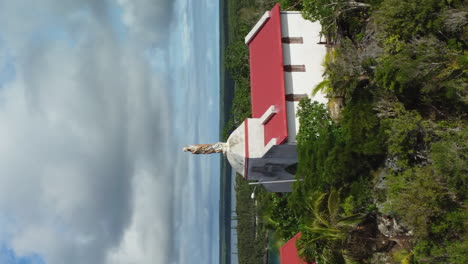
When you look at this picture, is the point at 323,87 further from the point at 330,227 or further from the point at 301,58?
the point at 330,227

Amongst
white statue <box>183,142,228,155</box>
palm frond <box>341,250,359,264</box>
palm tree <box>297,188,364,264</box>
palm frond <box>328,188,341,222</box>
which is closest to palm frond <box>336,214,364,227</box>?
palm tree <box>297,188,364,264</box>

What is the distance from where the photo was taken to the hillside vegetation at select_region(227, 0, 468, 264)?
17891mm

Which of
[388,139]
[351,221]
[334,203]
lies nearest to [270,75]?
[388,139]

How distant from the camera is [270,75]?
25875mm

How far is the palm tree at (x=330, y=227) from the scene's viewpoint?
68.6 ft

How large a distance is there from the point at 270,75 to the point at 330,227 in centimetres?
930

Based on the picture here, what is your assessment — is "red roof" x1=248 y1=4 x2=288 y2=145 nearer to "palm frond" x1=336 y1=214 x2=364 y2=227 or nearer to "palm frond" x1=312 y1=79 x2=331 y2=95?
"palm frond" x1=312 y1=79 x2=331 y2=95

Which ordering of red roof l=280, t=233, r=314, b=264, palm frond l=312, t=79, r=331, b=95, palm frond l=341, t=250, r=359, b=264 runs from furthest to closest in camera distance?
red roof l=280, t=233, r=314, b=264 < palm frond l=312, t=79, r=331, b=95 < palm frond l=341, t=250, r=359, b=264

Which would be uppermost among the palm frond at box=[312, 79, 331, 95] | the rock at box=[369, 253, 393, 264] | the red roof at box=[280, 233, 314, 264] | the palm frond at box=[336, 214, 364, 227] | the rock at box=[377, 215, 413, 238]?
the palm frond at box=[312, 79, 331, 95]

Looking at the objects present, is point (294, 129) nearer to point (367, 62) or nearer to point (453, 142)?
point (367, 62)

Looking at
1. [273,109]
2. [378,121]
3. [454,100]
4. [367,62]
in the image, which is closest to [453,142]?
[454,100]

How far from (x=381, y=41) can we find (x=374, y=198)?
23.3ft

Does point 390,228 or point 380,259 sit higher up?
point 390,228

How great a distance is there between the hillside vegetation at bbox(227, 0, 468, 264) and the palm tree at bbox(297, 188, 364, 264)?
1.9 inches
